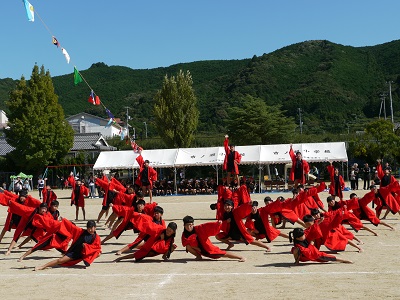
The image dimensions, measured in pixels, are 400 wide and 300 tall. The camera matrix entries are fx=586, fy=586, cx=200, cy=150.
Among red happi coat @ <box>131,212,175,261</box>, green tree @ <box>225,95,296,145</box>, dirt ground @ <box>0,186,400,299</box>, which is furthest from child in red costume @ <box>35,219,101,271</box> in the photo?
green tree @ <box>225,95,296,145</box>

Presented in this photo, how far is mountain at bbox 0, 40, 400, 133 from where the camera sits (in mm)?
111438

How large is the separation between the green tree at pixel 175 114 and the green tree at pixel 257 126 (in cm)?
535

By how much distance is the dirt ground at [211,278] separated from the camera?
7.73 m

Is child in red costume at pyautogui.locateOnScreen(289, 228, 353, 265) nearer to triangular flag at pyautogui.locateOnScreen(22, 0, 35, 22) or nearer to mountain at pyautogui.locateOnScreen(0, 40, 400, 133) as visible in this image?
triangular flag at pyautogui.locateOnScreen(22, 0, 35, 22)

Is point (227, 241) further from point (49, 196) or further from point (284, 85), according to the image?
point (284, 85)

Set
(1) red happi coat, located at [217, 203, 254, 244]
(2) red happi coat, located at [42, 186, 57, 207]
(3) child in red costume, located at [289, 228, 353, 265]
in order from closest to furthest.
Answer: (3) child in red costume, located at [289, 228, 353, 265] < (1) red happi coat, located at [217, 203, 254, 244] < (2) red happi coat, located at [42, 186, 57, 207]

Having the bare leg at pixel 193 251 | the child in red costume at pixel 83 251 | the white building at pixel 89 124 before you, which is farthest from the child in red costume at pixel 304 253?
the white building at pixel 89 124

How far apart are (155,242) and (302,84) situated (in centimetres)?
12089

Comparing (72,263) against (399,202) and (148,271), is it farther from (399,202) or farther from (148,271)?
(399,202)

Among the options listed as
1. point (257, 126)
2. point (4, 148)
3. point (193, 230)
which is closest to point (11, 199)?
point (193, 230)

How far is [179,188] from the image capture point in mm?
36562

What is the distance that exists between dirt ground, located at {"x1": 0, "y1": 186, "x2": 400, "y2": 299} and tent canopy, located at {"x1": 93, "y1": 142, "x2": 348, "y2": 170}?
2132 centimetres

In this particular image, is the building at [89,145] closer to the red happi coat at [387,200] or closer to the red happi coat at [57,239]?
the red happi coat at [387,200]

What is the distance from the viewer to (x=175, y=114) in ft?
169
